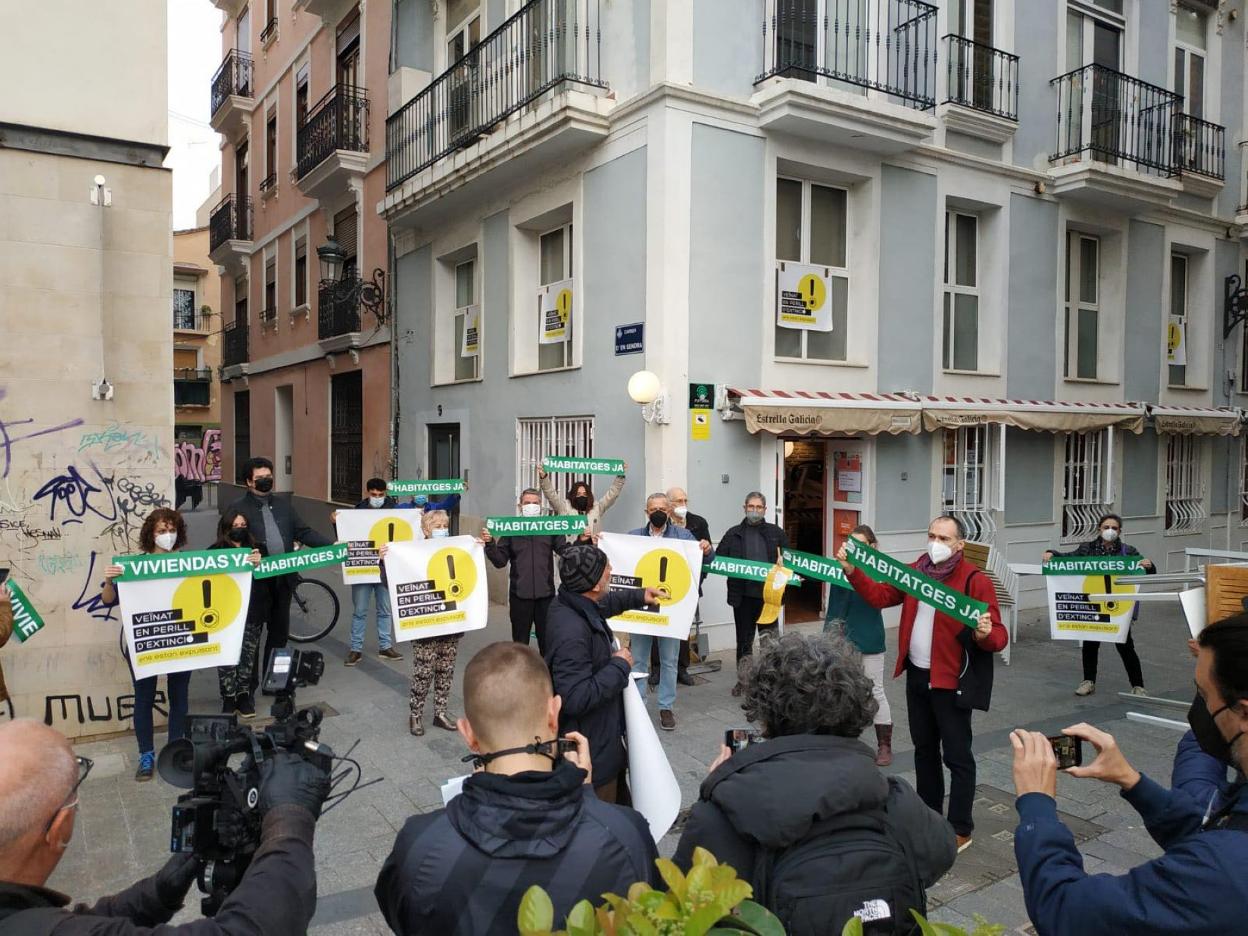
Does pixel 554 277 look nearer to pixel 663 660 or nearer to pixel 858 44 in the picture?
pixel 858 44

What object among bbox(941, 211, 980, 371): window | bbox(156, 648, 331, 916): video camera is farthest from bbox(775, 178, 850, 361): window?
bbox(156, 648, 331, 916): video camera

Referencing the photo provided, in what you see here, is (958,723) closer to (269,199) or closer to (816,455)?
(816,455)

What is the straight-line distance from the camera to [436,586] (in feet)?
21.7

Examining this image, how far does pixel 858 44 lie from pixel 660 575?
6.97m

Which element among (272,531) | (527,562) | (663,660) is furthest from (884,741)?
(272,531)

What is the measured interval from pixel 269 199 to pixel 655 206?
14094 millimetres

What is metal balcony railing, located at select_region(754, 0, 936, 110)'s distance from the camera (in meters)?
9.47

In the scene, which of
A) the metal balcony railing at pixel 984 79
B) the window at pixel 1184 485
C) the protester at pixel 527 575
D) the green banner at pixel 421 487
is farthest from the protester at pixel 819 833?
the window at pixel 1184 485

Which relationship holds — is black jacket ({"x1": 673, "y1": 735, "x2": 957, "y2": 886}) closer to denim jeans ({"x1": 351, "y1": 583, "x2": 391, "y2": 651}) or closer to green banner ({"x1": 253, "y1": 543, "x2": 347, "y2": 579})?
green banner ({"x1": 253, "y1": 543, "x2": 347, "y2": 579})

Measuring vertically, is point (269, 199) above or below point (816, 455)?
above

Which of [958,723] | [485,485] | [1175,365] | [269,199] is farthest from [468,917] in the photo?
[269,199]

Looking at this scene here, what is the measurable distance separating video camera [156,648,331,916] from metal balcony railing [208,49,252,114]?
74.3 ft

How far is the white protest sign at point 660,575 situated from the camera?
6875 mm

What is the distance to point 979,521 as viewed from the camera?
37.0ft
